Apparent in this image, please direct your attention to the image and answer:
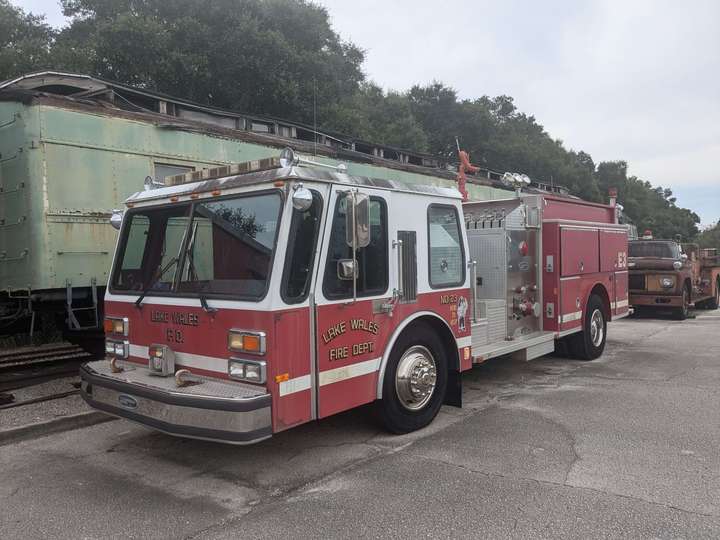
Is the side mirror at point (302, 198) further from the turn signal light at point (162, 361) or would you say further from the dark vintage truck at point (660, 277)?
the dark vintage truck at point (660, 277)

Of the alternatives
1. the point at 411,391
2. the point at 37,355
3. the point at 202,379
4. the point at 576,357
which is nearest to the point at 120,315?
the point at 202,379

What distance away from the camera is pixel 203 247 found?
4.36m

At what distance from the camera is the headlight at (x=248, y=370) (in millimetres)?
3781

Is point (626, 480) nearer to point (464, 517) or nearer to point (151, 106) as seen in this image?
point (464, 517)

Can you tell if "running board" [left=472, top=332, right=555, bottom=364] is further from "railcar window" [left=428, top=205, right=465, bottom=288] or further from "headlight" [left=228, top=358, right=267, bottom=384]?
"headlight" [left=228, top=358, right=267, bottom=384]

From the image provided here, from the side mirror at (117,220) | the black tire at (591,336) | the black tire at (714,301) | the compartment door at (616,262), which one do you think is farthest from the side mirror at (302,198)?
the black tire at (714,301)

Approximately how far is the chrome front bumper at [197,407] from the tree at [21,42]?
22.1 meters

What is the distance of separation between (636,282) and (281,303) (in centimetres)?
1239

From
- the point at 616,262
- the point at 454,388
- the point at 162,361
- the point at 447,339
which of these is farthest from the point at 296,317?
the point at 616,262

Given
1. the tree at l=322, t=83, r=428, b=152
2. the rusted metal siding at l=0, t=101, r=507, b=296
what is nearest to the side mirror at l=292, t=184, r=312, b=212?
the rusted metal siding at l=0, t=101, r=507, b=296

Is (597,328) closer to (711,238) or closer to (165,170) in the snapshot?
(165,170)

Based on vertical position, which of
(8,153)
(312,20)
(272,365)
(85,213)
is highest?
(312,20)

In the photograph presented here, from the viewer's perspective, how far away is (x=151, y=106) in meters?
8.41

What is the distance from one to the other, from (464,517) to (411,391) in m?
1.48
